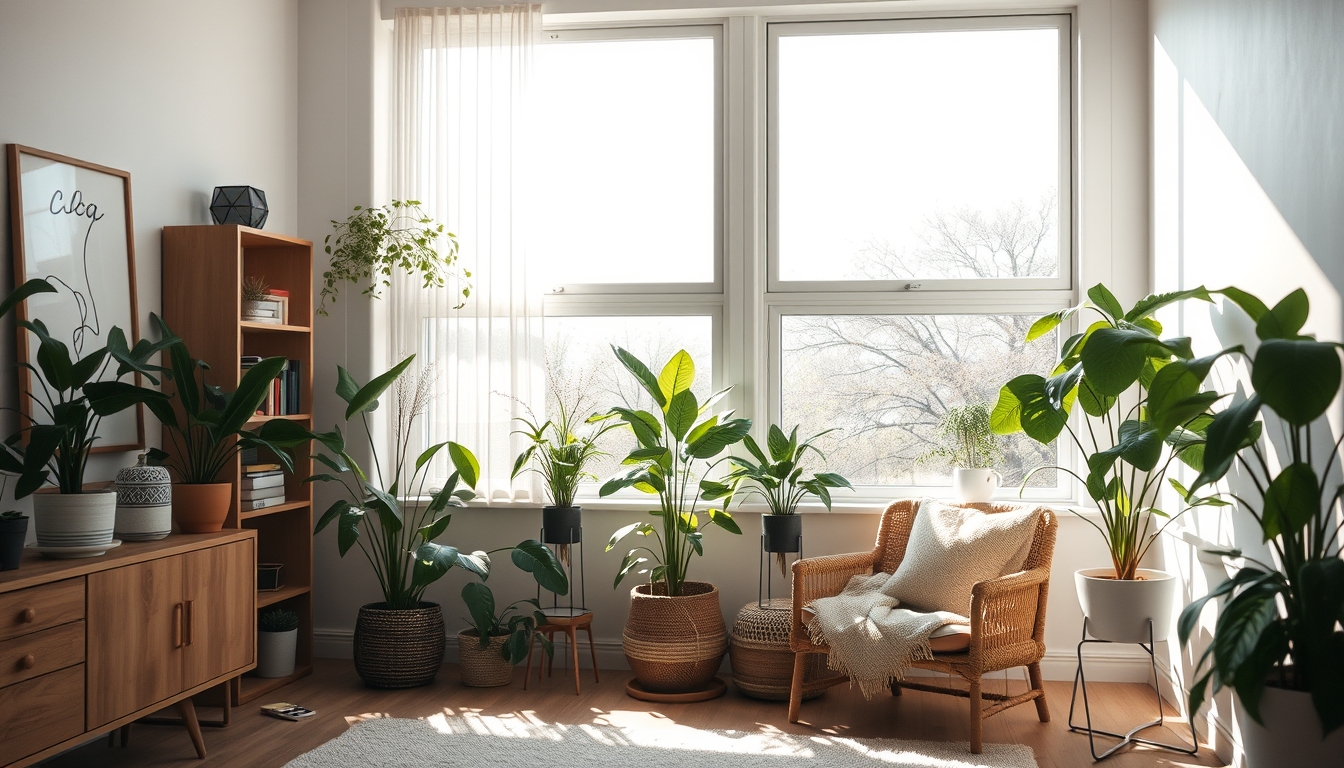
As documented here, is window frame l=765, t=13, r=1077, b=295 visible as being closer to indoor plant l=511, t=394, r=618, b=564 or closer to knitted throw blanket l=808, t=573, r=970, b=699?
indoor plant l=511, t=394, r=618, b=564

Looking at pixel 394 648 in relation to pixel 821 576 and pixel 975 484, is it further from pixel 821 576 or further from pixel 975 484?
pixel 975 484

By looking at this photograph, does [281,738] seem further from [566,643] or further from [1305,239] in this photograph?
[1305,239]

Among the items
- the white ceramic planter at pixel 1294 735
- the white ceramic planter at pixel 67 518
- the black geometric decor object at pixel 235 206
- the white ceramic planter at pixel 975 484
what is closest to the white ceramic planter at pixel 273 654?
the white ceramic planter at pixel 67 518

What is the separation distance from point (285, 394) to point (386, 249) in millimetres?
765

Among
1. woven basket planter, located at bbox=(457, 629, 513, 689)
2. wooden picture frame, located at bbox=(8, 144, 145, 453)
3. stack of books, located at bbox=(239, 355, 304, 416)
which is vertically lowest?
woven basket planter, located at bbox=(457, 629, 513, 689)

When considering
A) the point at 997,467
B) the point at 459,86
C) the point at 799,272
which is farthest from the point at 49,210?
the point at 997,467

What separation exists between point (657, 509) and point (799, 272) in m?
1.26

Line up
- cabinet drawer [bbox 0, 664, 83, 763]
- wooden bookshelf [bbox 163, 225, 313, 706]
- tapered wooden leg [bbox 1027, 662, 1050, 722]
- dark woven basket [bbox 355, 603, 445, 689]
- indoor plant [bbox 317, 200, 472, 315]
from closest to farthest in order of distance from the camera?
cabinet drawer [bbox 0, 664, 83, 763], tapered wooden leg [bbox 1027, 662, 1050, 722], wooden bookshelf [bbox 163, 225, 313, 706], dark woven basket [bbox 355, 603, 445, 689], indoor plant [bbox 317, 200, 472, 315]

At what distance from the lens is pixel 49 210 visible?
3254mm

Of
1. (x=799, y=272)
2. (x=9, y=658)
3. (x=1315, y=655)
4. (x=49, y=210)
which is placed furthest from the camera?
(x=799, y=272)

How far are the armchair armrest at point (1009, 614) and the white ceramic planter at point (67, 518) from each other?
8.92 ft

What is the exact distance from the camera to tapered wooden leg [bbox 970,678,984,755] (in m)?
3.28

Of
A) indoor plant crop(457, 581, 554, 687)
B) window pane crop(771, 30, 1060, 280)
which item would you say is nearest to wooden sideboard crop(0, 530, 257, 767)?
indoor plant crop(457, 581, 554, 687)

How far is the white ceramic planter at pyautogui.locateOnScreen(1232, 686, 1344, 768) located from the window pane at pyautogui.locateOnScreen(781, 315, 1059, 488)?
2.13 metres
